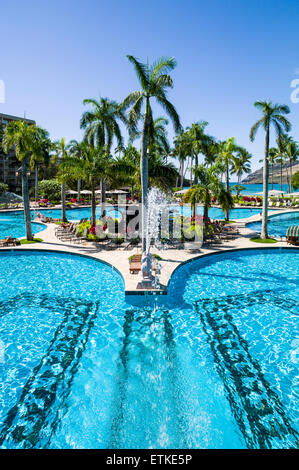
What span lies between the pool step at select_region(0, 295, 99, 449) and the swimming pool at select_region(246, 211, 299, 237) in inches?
827

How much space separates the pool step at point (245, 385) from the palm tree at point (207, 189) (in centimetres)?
1171

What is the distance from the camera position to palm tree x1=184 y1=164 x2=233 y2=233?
2138cm

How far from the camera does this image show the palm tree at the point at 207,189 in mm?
21375

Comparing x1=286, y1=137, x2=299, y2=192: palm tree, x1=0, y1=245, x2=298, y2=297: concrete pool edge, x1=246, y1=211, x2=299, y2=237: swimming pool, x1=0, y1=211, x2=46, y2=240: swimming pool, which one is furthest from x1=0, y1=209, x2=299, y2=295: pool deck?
x1=286, y1=137, x2=299, y2=192: palm tree

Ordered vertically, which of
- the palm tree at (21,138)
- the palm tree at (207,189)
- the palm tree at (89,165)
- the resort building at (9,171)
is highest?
the resort building at (9,171)

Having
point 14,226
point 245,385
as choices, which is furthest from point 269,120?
point 14,226

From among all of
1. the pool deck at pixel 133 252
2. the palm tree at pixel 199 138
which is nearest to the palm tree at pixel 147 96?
the pool deck at pixel 133 252

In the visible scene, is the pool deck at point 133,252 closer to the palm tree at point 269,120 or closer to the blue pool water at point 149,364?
the blue pool water at point 149,364

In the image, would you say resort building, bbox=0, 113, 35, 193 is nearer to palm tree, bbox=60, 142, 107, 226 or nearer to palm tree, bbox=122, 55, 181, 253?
palm tree, bbox=60, 142, 107, 226

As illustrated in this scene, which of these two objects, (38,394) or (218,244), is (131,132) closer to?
(218,244)

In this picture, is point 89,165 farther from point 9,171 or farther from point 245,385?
point 9,171

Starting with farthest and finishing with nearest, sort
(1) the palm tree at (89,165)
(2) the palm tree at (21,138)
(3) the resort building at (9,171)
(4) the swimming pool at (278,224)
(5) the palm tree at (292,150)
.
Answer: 1. (3) the resort building at (9,171)
2. (5) the palm tree at (292,150)
3. (4) the swimming pool at (278,224)
4. (1) the palm tree at (89,165)
5. (2) the palm tree at (21,138)

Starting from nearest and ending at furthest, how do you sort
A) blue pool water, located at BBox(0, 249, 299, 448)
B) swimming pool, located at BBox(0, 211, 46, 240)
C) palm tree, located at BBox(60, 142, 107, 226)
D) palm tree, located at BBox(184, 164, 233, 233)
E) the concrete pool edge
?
blue pool water, located at BBox(0, 249, 299, 448) → the concrete pool edge → palm tree, located at BBox(184, 164, 233, 233) → palm tree, located at BBox(60, 142, 107, 226) → swimming pool, located at BBox(0, 211, 46, 240)
